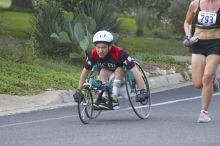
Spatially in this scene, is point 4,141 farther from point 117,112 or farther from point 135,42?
point 135,42

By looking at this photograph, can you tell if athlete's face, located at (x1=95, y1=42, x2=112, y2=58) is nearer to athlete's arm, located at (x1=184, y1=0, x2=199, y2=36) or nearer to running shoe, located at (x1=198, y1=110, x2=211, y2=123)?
athlete's arm, located at (x1=184, y1=0, x2=199, y2=36)

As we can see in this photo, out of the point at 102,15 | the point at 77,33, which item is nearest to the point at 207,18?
the point at 77,33

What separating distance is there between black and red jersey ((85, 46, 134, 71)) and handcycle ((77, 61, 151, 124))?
3.8 inches

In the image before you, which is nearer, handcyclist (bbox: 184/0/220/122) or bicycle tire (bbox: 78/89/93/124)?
handcyclist (bbox: 184/0/220/122)

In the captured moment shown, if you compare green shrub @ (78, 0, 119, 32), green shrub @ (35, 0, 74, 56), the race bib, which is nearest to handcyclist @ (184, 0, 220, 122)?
the race bib

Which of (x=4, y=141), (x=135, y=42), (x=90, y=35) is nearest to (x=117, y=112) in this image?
(x=4, y=141)

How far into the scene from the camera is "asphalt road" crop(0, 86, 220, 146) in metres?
8.66

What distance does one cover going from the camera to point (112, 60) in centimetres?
1046

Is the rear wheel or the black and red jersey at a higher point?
the black and red jersey

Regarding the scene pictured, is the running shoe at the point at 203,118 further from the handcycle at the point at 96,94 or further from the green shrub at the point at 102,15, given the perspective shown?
→ the green shrub at the point at 102,15

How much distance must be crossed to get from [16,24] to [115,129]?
1853 centimetres

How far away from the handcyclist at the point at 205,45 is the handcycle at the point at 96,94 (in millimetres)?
941

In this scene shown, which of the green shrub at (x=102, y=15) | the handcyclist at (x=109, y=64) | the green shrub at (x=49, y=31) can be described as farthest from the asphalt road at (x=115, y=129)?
the green shrub at (x=102, y=15)

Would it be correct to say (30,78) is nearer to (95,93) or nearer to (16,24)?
(95,93)
